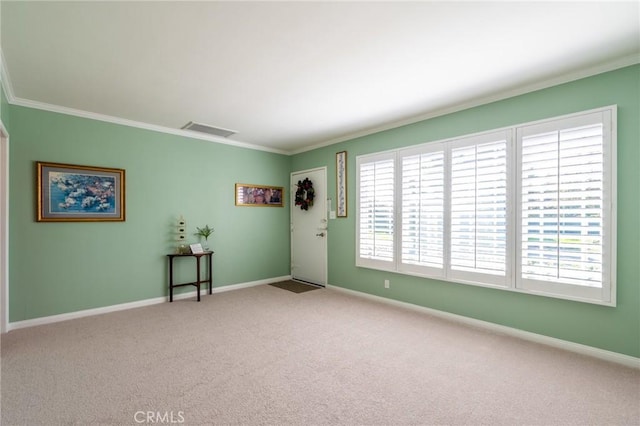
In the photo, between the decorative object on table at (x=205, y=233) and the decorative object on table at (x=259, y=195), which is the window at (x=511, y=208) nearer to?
the decorative object on table at (x=259, y=195)

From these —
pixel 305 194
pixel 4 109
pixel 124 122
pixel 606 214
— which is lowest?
pixel 606 214

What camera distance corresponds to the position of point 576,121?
272 cm

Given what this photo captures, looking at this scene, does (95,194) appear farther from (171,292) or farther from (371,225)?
(371,225)

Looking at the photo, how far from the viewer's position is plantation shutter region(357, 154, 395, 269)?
4234 mm

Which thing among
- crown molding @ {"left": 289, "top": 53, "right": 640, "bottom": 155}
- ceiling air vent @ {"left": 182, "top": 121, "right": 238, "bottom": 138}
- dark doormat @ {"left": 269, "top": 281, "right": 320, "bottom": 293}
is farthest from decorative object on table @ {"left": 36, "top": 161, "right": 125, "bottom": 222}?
crown molding @ {"left": 289, "top": 53, "right": 640, "bottom": 155}

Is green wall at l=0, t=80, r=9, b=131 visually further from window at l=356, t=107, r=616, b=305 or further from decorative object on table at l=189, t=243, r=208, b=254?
window at l=356, t=107, r=616, b=305

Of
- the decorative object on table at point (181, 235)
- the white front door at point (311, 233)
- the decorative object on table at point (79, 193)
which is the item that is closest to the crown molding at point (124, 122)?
the decorative object on table at point (79, 193)

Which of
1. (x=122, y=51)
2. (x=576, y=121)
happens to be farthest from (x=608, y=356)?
(x=122, y=51)

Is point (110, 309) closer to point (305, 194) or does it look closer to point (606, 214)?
point (305, 194)

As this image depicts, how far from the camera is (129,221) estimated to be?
4.09m

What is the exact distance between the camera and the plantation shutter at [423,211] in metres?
3.67

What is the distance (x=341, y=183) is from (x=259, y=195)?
1.56 m

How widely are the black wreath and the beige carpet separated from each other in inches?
94.0

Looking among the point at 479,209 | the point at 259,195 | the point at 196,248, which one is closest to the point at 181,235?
the point at 196,248
